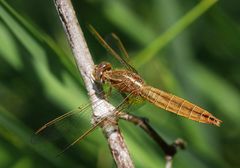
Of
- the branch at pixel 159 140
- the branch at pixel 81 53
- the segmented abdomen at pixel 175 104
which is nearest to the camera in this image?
the branch at pixel 81 53

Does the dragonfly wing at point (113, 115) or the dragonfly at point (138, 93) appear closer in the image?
the dragonfly wing at point (113, 115)

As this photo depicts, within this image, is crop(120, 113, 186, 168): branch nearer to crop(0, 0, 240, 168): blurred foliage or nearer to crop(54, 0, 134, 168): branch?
crop(0, 0, 240, 168): blurred foliage

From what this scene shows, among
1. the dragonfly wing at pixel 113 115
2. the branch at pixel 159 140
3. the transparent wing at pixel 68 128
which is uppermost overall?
the transparent wing at pixel 68 128

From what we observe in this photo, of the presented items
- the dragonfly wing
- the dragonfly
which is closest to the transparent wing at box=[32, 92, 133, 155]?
the dragonfly wing

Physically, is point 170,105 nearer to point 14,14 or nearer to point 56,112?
point 56,112

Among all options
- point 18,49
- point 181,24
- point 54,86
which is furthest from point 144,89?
point 18,49

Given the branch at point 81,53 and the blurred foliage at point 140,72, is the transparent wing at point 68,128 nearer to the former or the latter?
the blurred foliage at point 140,72

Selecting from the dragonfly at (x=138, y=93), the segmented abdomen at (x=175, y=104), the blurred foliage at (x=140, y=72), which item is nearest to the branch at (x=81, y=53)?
the blurred foliage at (x=140, y=72)
